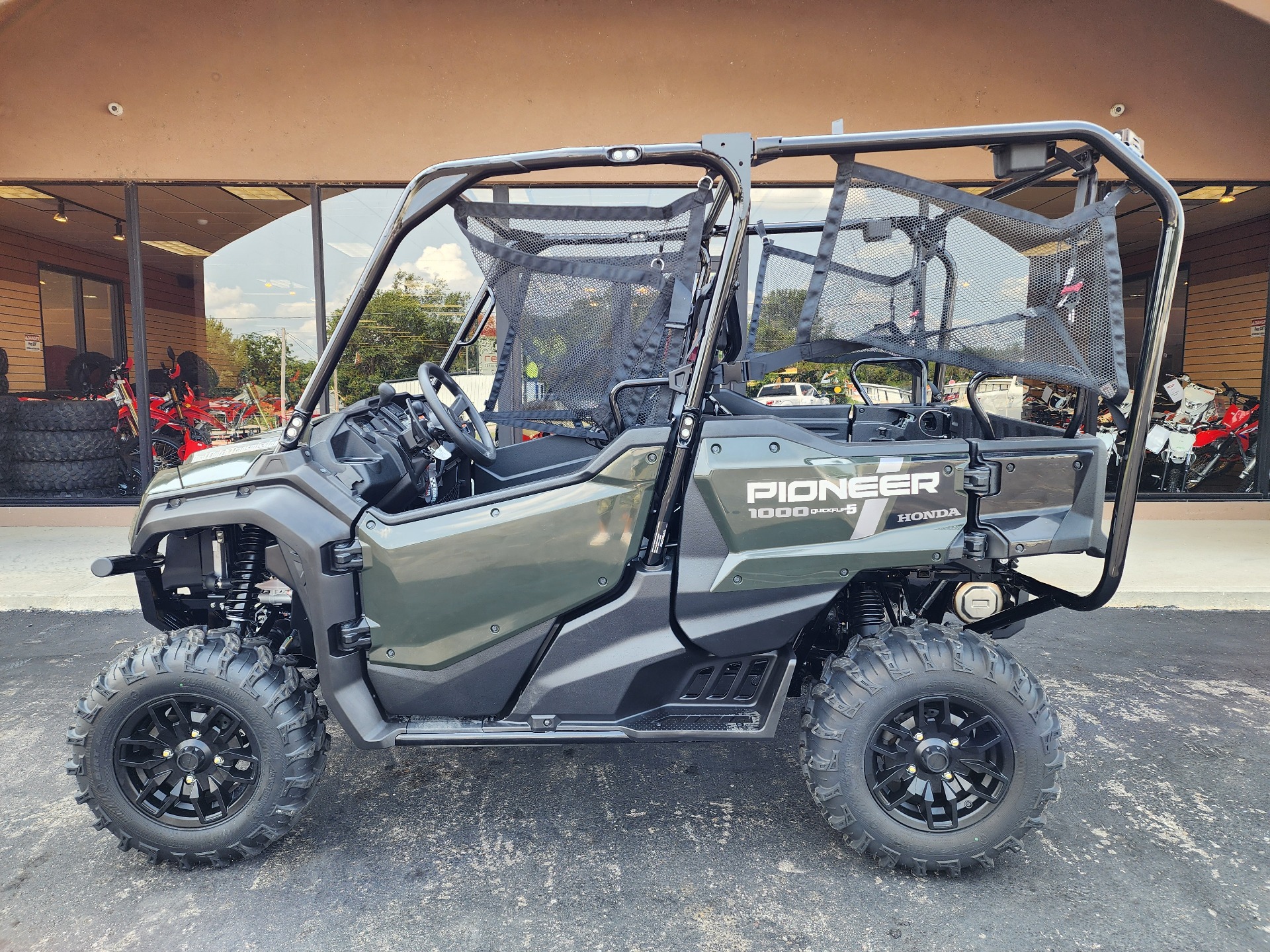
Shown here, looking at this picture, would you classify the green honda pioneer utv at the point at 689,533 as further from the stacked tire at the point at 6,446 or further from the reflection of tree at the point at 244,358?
the stacked tire at the point at 6,446

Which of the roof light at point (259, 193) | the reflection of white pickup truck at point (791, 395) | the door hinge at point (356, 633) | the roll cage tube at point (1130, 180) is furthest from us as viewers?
the roof light at point (259, 193)

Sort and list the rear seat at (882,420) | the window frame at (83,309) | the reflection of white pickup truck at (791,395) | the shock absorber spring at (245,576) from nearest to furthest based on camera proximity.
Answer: the shock absorber spring at (245,576) < the rear seat at (882,420) < the reflection of white pickup truck at (791,395) < the window frame at (83,309)

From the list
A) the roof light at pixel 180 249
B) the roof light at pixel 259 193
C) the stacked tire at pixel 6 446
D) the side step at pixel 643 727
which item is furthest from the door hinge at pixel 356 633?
the stacked tire at pixel 6 446

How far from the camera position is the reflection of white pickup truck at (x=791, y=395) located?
418cm

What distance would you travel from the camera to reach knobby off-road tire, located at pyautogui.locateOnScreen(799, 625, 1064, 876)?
2160mm

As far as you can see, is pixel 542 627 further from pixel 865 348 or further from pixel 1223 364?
pixel 1223 364

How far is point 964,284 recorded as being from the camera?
2154mm

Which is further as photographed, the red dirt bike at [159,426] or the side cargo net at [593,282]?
the red dirt bike at [159,426]

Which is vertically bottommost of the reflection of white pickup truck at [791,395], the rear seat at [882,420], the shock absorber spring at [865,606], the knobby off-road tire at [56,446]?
the knobby off-road tire at [56,446]

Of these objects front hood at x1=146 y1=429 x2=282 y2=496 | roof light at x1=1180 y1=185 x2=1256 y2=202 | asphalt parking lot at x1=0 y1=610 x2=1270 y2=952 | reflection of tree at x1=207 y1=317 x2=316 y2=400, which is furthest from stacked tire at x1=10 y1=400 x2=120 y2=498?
roof light at x1=1180 y1=185 x2=1256 y2=202

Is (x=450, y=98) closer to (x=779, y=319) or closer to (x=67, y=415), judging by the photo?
(x=67, y=415)

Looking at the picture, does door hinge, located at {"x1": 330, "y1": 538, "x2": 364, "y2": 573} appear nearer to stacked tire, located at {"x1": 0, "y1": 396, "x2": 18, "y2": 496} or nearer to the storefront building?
the storefront building

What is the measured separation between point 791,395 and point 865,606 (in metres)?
2.57

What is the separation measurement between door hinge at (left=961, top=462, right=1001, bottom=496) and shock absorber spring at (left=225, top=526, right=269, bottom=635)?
2.16 meters
